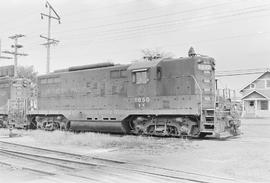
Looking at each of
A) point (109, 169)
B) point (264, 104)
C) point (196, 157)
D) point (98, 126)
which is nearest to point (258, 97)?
point (264, 104)

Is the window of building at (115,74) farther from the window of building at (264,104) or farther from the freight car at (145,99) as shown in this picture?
the window of building at (264,104)

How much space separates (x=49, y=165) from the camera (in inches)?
309

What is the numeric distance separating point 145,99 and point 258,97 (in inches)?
1229

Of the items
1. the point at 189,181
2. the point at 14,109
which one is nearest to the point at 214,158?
the point at 189,181

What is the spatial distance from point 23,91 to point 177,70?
1308 cm

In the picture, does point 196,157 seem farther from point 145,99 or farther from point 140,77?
point 140,77

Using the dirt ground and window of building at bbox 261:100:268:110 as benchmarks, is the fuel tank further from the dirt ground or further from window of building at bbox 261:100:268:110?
window of building at bbox 261:100:268:110

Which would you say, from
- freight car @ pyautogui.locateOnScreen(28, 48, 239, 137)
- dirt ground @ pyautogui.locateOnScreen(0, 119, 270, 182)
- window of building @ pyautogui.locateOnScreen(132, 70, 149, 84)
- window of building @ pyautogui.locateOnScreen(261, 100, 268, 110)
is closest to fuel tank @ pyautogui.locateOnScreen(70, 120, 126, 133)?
freight car @ pyautogui.locateOnScreen(28, 48, 239, 137)

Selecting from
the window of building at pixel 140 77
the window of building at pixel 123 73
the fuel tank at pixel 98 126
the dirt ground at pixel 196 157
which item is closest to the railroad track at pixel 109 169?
the dirt ground at pixel 196 157

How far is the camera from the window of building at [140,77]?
1348 centimetres

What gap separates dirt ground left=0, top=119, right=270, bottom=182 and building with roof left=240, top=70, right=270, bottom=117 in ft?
103

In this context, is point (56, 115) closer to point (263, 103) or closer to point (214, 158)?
point (214, 158)

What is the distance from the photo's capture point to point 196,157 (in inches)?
328

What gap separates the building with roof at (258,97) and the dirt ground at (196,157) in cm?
3139
